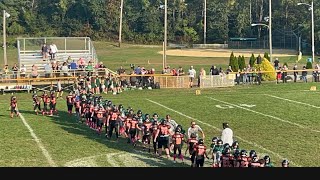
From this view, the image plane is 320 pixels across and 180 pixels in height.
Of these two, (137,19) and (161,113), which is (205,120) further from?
(137,19)

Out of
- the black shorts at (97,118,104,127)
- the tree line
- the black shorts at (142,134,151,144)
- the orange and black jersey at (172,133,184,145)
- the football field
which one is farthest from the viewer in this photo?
the tree line

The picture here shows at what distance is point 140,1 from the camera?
4060 inches

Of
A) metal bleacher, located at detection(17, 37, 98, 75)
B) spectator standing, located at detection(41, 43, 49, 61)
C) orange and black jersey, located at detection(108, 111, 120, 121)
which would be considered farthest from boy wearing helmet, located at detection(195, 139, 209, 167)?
spectator standing, located at detection(41, 43, 49, 61)

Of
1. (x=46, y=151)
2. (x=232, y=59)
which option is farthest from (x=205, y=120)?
(x=232, y=59)

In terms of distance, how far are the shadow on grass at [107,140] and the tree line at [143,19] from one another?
68.9 meters

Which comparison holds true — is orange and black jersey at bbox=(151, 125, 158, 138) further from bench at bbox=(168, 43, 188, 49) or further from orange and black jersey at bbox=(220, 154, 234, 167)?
bench at bbox=(168, 43, 188, 49)

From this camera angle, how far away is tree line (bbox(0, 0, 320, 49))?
3706 inches

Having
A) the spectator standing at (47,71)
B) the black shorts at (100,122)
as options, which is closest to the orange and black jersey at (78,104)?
the black shorts at (100,122)

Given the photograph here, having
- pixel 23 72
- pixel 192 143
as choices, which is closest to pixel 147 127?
pixel 192 143

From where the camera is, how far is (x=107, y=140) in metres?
20.0

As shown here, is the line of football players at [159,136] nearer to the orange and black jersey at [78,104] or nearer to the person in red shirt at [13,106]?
the orange and black jersey at [78,104]

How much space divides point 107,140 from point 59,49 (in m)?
23.1

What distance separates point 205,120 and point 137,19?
77.1 m

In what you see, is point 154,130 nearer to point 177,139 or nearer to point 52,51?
Result: point 177,139
